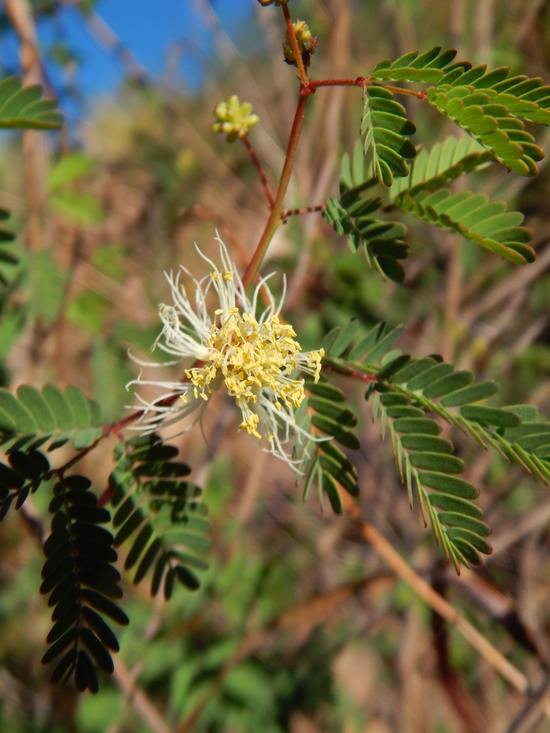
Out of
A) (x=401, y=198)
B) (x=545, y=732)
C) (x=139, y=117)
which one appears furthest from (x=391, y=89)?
(x=139, y=117)

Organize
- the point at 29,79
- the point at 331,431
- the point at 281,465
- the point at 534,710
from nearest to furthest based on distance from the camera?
the point at 331,431, the point at 534,710, the point at 29,79, the point at 281,465

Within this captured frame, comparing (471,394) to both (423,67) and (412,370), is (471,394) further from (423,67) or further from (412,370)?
(423,67)

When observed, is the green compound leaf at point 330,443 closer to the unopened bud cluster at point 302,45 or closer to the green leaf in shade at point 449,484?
the green leaf in shade at point 449,484

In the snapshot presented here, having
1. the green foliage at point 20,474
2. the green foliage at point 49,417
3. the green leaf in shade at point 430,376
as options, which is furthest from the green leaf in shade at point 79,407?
the green leaf in shade at point 430,376

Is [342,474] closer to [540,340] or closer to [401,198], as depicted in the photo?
[401,198]

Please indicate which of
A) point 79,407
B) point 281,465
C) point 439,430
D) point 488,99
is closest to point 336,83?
point 488,99

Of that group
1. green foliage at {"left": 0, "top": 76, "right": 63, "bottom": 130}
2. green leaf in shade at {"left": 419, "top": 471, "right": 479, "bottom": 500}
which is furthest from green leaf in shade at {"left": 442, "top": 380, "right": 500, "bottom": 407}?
green foliage at {"left": 0, "top": 76, "right": 63, "bottom": 130}

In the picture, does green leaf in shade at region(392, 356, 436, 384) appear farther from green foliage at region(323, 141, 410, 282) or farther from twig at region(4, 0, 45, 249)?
twig at region(4, 0, 45, 249)
